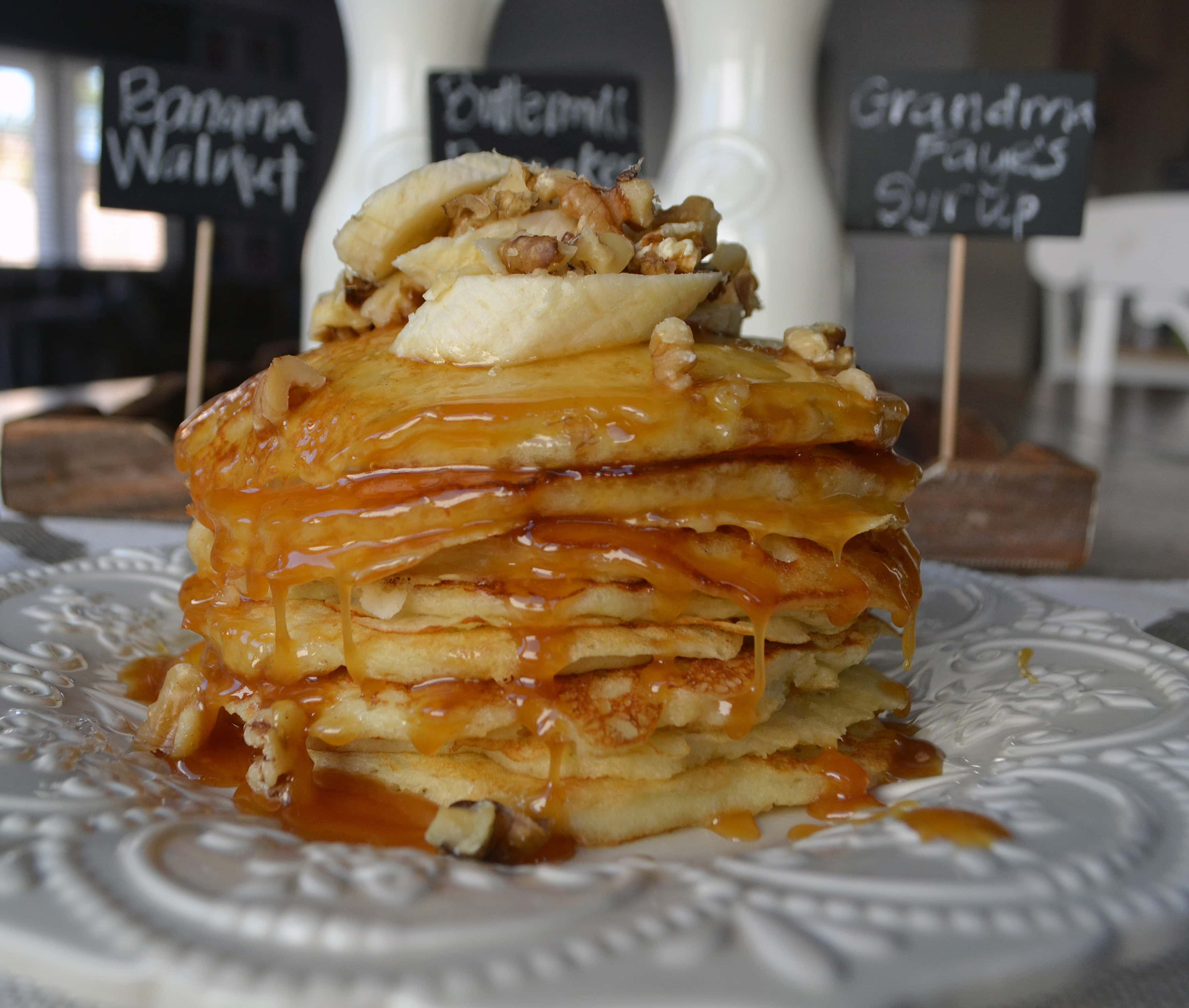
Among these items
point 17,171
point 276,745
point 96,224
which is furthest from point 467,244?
point 96,224

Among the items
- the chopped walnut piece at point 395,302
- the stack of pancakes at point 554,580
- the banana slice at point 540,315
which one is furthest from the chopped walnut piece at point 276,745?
the chopped walnut piece at point 395,302

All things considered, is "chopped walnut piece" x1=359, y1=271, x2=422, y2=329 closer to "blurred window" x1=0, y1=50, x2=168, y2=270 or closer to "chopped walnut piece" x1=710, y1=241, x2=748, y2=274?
"chopped walnut piece" x1=710, y1=241, x2=748, y2=274

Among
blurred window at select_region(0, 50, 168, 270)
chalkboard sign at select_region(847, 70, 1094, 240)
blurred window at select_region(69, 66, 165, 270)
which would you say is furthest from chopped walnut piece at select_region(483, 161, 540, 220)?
blurred window at select_region(69, 66, 165, 270)

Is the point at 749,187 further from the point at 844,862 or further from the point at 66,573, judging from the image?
the point at 844,862

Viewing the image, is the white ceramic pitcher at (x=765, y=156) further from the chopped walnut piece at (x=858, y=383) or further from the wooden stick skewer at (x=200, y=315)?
the chopped walnut piece at (x=858, y=383)

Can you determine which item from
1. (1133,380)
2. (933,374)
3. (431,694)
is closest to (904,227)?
(431,694)
